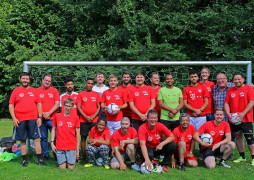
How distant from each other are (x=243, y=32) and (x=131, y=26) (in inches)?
193

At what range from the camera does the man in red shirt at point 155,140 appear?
502cm

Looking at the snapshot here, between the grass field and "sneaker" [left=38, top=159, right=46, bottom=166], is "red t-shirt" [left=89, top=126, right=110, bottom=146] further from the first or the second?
"sneaker" [left=38, top=159, right=46, bottom=166]

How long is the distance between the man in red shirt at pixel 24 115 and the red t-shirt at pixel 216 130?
3188 millimetres

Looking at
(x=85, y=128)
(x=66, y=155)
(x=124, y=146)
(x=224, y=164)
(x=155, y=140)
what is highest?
(x=85, y=128)

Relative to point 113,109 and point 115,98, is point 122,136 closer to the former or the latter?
point 113,109

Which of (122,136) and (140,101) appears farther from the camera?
(140,101)

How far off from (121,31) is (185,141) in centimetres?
904

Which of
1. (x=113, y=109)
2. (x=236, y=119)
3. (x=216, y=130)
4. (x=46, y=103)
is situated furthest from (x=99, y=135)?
(x=236, y=119)

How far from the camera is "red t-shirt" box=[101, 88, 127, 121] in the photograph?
582 centimetres

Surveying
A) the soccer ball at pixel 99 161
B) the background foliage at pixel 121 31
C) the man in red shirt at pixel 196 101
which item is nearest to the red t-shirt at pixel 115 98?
the soccer ball at pixel 99 161

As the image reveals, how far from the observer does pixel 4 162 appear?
5.69 metres

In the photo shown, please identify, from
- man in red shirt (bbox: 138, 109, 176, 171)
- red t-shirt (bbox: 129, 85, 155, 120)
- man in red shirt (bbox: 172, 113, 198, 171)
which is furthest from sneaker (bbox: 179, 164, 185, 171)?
red t-shirt (bbox: 129, 85, 155, 120)

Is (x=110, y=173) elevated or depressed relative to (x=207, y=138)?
depressed

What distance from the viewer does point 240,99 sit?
5562 millimetres
